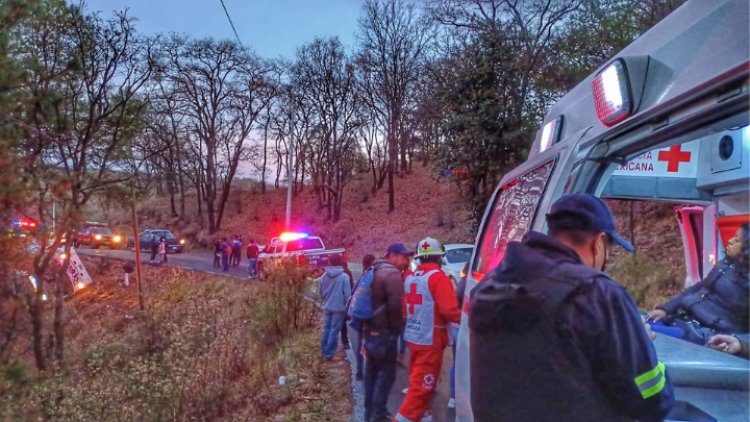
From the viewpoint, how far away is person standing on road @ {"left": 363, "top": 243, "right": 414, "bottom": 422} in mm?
6477

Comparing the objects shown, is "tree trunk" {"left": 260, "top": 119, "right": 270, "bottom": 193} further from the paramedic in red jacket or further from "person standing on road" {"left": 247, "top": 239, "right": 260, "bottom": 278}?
the paramedic in red jacket

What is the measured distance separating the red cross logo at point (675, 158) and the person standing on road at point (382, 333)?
Answer: 2720 millimetres

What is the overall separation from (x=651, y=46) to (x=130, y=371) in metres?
11.9

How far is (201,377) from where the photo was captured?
11414mm

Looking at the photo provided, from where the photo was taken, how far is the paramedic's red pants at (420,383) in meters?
5.61

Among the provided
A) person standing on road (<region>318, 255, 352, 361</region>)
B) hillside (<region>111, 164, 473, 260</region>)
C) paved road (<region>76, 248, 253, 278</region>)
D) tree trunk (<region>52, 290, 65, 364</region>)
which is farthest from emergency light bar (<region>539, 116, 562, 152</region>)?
paved road (<region>76, 248, 253, 278</region>)

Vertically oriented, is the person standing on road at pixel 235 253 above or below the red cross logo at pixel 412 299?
below

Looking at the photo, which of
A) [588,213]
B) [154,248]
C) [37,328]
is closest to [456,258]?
[37,328]

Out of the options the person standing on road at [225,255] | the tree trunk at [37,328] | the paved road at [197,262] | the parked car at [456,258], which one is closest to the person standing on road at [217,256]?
the paved road at [197,262]

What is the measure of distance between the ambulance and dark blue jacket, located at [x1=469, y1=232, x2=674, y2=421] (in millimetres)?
552

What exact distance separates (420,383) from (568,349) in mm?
3763

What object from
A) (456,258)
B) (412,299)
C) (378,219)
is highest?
(412,299)

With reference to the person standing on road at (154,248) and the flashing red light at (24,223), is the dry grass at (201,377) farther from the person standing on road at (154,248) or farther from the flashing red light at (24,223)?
the person standing on road at (154,248)

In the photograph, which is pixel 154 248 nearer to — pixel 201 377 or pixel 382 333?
pixel 201 377
